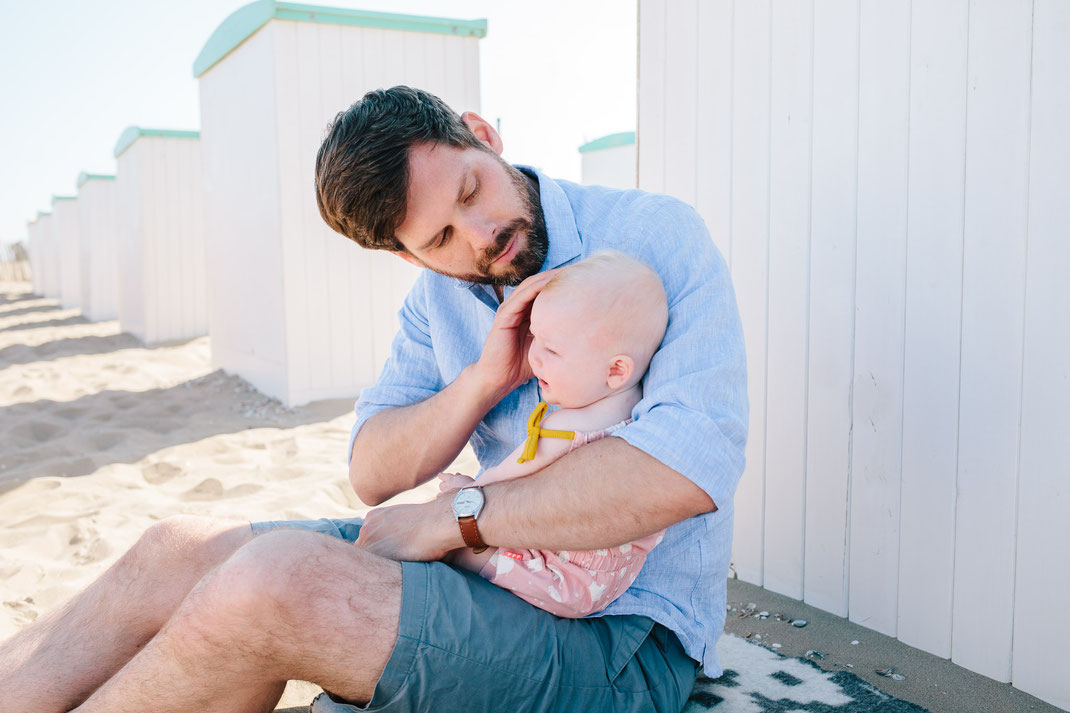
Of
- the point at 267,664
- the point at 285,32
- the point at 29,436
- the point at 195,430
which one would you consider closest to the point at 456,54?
the point at 285,32

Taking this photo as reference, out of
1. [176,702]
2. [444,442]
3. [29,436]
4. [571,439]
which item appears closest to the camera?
Answer: [176,702]

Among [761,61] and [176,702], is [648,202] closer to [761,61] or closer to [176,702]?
[761,61]

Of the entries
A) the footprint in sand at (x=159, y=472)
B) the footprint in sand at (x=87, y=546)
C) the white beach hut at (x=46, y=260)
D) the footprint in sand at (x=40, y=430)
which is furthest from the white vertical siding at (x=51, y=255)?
the footprint in sand at (x=87, y=546)

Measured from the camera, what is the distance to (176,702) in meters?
1.52

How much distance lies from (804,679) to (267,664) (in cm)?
137

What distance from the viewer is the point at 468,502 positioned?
1.71m

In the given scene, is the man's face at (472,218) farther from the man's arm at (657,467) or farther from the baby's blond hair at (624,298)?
the man's arm at (657,467)

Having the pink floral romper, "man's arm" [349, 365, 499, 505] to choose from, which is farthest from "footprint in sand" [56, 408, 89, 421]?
the pink floral romper

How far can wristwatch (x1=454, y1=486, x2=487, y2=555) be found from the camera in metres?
1.70

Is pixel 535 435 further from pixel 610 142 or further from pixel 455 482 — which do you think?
pixel 610 142

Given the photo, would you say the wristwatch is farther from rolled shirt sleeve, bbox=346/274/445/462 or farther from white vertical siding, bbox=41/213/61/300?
white vertical siding, bbox=41/213/61/300

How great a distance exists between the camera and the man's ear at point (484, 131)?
2.12m

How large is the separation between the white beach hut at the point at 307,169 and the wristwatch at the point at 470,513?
4.86 metres

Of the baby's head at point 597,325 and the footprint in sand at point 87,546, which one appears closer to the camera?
the baby's head at point 597,325
